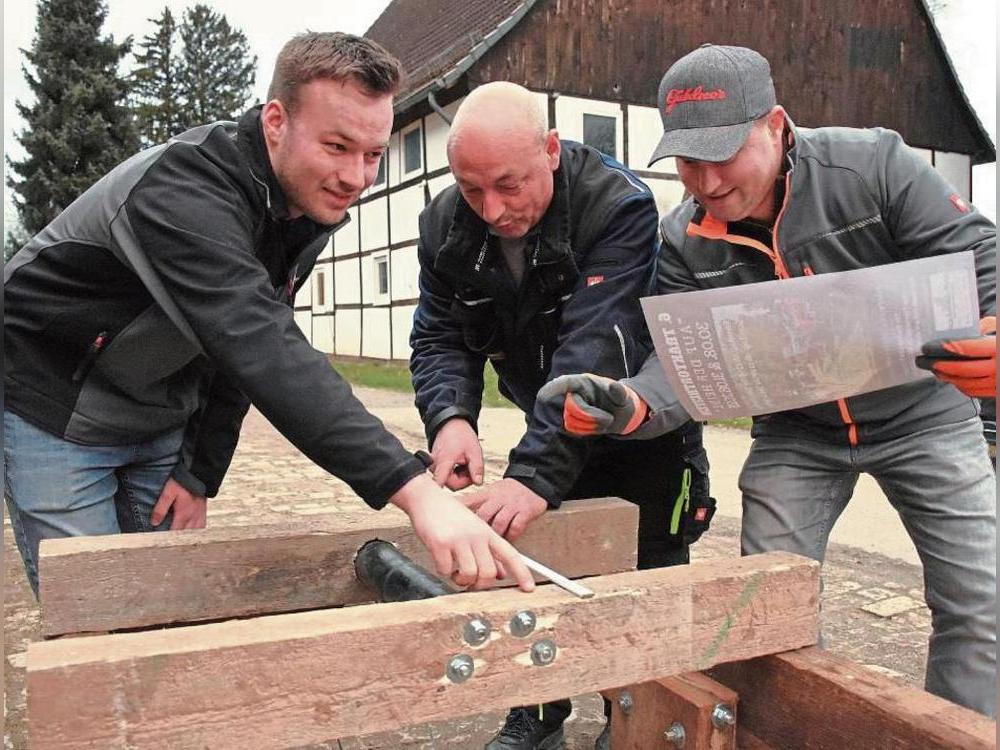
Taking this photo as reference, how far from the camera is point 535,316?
95.3 inches

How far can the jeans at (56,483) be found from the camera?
7.06 ft

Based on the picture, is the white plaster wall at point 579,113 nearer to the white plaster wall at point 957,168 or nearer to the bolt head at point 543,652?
the white plaster wall at point 957,168

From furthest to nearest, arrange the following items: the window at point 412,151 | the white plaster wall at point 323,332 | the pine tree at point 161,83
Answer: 1. the pine tree at point 161,83
2. the white plaster wall at point 323,332
3. the window at point 412,151

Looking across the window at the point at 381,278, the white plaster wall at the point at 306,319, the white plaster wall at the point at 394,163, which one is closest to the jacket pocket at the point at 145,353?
the white plaster wall at the point at 394,163

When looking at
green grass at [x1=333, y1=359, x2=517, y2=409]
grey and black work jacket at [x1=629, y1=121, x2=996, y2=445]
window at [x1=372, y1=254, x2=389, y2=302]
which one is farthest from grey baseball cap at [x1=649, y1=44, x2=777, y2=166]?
window at [x1=372, y1=254, x2=389, y2=302]

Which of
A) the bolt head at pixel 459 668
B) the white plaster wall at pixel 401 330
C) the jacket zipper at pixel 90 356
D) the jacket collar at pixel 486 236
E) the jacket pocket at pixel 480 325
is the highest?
the white plaster wall at pixel 401 330

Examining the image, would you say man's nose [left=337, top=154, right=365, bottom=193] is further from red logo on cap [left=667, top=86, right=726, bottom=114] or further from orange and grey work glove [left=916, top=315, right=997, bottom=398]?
orange and grey work glove [left=916, top=315, right=997, bottom=398]

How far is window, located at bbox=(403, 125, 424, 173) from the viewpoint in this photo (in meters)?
15.2

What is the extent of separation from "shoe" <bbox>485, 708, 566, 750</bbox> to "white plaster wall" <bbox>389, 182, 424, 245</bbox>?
13251 millimetres

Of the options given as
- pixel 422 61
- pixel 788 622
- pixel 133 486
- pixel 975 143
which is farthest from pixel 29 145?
pixel 788 622

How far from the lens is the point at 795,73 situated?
1609cm

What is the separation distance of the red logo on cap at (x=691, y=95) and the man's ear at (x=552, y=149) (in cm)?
29

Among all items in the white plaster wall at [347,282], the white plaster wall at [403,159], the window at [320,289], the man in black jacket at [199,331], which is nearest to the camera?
the man in black jacket at [199,331]

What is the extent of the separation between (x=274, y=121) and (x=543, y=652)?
1.24 metres
